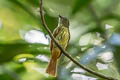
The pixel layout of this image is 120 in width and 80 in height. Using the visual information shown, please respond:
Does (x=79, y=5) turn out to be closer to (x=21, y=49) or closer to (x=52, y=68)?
(x=21, y=49)

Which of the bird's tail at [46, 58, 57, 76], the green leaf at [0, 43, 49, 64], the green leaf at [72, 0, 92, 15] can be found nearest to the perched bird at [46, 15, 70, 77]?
the bird's tail at [46, 58, 57, 76]

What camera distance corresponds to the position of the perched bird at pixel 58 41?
3352 mm

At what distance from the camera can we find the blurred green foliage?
3811 mm

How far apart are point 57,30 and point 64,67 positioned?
1.25ft

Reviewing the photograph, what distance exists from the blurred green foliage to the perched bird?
0.72ft

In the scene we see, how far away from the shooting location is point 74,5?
155 inches

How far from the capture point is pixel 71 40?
3963 mm

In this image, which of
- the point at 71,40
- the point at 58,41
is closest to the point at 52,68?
the point at 58,41

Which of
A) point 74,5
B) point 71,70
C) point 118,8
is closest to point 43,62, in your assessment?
point 71,70

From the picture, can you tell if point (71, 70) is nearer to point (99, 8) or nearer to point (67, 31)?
point (67, 31)

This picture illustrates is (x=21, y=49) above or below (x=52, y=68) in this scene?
above

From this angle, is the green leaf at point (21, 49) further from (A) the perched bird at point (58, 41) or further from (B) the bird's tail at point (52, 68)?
(B) the bird's tail at point (52, 68)

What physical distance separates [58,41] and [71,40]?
51 centimetres

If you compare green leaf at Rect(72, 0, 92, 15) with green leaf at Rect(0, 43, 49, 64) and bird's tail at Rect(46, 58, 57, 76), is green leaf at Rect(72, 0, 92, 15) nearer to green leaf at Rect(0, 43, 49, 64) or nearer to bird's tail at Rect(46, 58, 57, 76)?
green leaf at Rect(0, 43, 49, 64)
